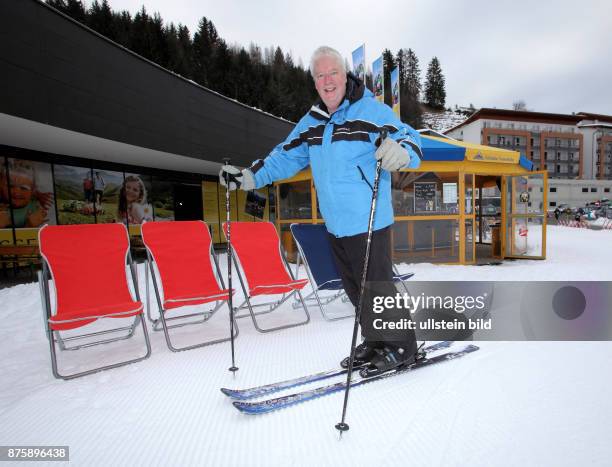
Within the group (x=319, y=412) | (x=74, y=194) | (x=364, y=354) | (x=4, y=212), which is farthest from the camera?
(x=74, y=194)

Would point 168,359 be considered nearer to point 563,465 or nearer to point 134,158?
point 563,465

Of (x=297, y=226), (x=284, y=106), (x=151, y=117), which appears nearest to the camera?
(x=297, y=226)

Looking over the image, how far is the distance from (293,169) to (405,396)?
1.58 metres

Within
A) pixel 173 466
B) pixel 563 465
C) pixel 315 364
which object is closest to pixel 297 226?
pixel 315 364

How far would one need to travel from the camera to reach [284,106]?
94.7ft

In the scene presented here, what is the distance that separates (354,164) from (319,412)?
129cm

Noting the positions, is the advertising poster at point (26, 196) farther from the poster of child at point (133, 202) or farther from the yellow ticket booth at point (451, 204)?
the yellow ticket booth at point (451, 204)

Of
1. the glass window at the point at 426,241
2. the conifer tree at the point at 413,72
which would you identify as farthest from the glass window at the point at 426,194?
the conifer tree at the point at 413,72

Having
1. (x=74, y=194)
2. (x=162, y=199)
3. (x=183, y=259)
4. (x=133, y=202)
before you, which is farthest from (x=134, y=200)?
(x=183, y=259)

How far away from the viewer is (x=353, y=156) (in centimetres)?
186

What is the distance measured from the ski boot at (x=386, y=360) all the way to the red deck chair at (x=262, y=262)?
1.16 metres

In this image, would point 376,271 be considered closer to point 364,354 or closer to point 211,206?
point 364,354

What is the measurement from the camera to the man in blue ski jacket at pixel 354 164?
6.09ft

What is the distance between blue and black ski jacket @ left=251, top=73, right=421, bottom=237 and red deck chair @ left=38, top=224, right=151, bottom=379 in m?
1.60
